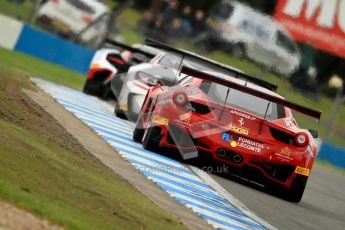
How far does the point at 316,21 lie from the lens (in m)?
41.4

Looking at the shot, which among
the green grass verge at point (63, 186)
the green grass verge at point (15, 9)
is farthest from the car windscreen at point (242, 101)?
the green grass verge at point (15, 9)

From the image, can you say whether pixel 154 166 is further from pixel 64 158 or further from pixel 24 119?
pixel 64 158

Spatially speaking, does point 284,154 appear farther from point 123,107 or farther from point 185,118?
point 123,107

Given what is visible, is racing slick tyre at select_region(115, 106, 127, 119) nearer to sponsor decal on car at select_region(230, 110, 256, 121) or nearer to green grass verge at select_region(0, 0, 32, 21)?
sponsor decal on car at select_region(230, 110, 256, 121)

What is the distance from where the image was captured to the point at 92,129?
15094 mm

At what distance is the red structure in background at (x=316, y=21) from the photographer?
37438 millimetres

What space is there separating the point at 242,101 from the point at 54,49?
21.3 meters

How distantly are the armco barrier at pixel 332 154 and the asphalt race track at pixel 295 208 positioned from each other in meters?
14.0

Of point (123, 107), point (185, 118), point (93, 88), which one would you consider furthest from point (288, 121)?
point (93, 88)

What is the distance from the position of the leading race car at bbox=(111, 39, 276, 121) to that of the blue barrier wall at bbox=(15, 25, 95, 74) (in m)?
15.8

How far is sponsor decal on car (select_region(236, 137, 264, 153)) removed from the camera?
13.4 metres

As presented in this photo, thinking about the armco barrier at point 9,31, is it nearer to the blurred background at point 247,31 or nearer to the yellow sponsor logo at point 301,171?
the blurred background at point 247,31

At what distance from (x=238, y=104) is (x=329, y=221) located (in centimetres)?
194

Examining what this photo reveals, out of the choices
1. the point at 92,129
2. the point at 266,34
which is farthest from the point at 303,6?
the point at 92,129
